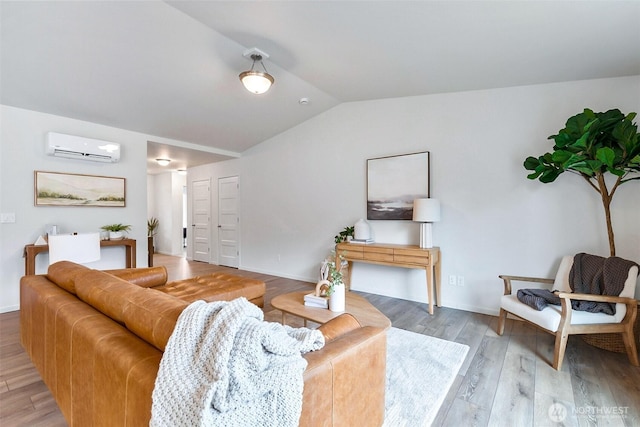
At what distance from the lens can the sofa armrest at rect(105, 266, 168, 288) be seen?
267 centimetres

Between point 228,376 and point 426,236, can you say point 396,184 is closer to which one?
point 426,236

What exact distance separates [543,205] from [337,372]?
10.3ft

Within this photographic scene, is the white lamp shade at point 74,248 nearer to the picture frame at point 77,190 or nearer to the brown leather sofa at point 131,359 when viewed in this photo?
the picture frame at point 77,190

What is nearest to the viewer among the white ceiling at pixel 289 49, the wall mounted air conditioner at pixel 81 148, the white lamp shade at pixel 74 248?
the white ceiling at pixel 289 49

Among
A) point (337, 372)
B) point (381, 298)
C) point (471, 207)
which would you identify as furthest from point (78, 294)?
point (471, 207)

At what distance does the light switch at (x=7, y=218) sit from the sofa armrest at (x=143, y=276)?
1767mm

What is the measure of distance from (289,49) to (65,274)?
2676 millimetres

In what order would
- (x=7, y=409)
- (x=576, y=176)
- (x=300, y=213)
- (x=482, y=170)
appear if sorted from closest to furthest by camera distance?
1. (x=7, y=409)
2. (x=576, y=176)
3. (x=482, y=170)
4. (x=300, y=213)

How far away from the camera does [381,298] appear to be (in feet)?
13.1

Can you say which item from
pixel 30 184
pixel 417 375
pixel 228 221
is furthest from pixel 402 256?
pixel 30 184

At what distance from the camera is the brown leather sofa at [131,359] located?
0.93 meters

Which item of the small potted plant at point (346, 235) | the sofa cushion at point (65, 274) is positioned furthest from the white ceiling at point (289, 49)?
the sofa cushion at point (65, 274)

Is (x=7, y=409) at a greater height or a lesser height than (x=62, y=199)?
lesser

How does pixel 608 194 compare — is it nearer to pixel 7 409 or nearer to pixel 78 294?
pixel 78 294
